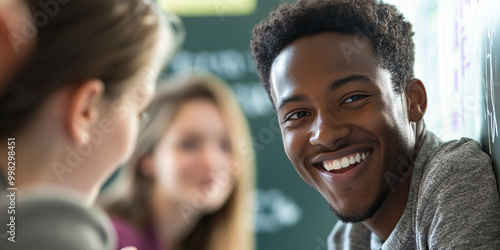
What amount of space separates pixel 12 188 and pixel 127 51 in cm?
14

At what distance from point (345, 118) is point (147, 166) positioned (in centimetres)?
78

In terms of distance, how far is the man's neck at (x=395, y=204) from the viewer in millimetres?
590

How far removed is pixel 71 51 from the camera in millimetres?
468

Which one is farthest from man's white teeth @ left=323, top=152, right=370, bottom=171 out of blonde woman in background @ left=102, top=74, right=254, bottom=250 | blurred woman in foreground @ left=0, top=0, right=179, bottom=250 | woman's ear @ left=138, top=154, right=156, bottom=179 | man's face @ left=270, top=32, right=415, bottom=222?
woman's ear @ left=138, top=154, right=156, bottom=179

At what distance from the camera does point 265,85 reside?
2.27 feet

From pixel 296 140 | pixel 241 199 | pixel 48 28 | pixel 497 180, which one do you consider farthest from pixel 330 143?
pixel 241 199

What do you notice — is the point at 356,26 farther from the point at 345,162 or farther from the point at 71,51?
the point at 71,51

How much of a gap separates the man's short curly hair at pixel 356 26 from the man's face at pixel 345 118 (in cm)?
1

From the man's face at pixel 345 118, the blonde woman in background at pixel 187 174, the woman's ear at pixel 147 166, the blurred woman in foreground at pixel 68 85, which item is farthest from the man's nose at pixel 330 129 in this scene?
the woman's ear at pixel 147 166

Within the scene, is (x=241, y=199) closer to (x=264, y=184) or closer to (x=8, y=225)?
(x=264, y=184)

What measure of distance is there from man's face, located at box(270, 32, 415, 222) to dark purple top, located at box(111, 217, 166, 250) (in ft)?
2.03

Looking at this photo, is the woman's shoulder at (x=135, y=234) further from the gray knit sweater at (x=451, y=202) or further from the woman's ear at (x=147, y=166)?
the gray knit sweater at (x=451, y=202)

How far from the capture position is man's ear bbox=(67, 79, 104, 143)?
1.55 ft

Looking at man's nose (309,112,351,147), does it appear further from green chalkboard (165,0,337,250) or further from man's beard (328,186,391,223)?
green chalkboard (165,0,337,250)
